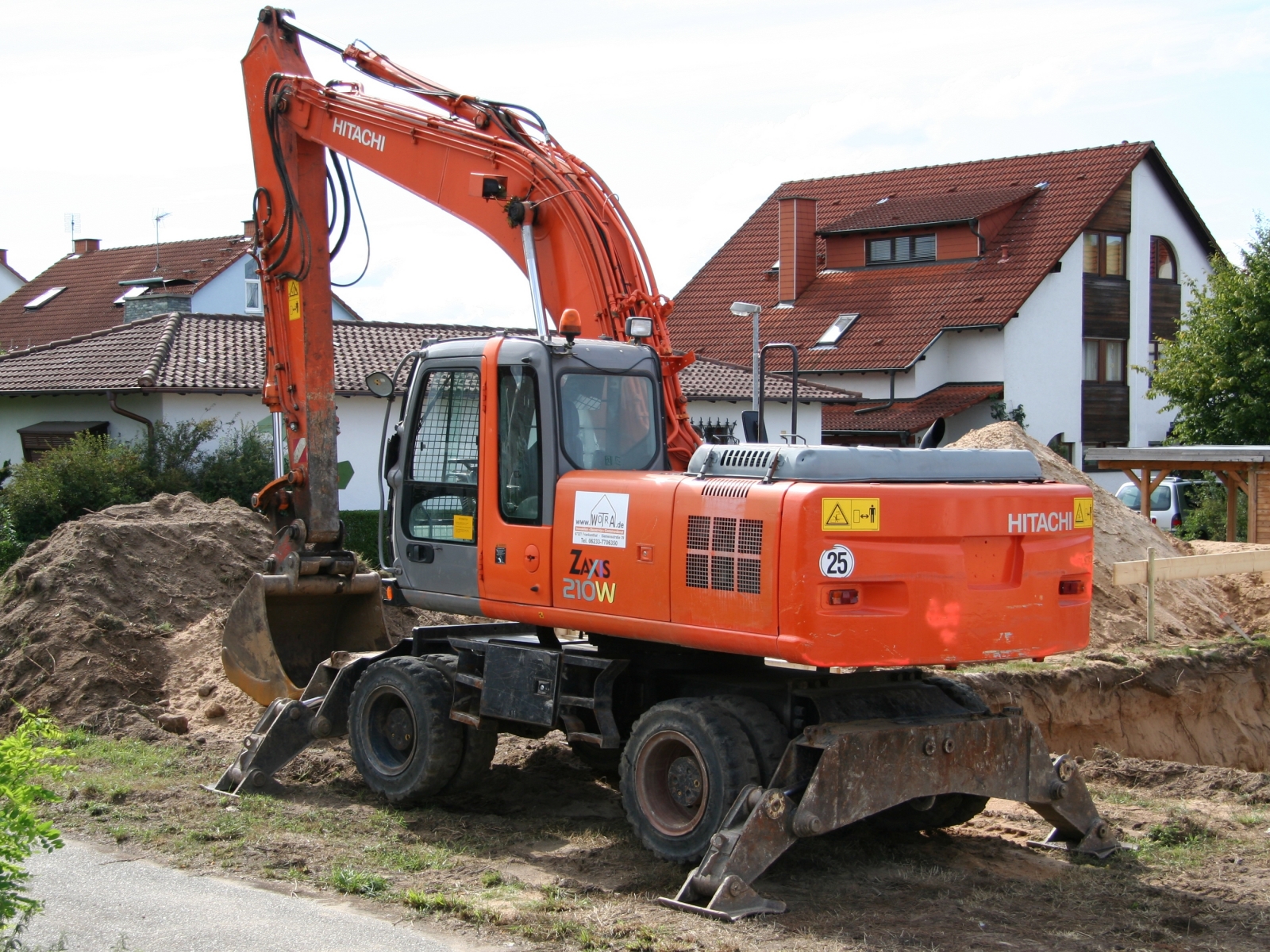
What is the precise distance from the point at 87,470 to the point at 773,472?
1577 cm

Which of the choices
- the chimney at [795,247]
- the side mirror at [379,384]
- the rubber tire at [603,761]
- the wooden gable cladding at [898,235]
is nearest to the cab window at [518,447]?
the side mirror at [379,384]

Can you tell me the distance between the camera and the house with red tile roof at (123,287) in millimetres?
35469

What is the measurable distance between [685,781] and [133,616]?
714 centimetres

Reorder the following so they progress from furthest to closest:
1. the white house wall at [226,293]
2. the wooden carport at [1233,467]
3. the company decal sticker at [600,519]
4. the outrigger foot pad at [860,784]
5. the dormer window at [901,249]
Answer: the white house wall at [226,293]
the dormer window at [901,249]
the wooden carport at [1233,467]
the company decal sticker at [600,519]
the outrigger foot pad at [860,784]

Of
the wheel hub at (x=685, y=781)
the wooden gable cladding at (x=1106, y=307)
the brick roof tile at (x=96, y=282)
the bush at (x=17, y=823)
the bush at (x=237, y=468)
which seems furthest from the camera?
the brick roof tile at (x=96, y=282)

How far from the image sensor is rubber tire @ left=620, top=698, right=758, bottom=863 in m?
6.68

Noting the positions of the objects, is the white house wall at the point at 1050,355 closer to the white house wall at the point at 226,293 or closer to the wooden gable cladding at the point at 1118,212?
the wooden gable cladding at the point at 1118,212

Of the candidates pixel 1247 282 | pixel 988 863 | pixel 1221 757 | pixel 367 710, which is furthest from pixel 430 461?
pixel 1247 282

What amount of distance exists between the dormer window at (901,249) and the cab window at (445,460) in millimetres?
27953

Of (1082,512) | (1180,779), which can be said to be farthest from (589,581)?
(1180,779)

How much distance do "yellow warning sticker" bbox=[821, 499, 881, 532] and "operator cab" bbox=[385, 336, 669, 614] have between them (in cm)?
173

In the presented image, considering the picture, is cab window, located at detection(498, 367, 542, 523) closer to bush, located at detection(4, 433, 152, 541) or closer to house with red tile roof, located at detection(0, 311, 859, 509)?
bush, located at detection(4, 433, 152, 541)

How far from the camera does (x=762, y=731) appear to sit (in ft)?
22.3

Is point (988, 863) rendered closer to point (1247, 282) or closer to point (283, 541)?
point (283, 541)
